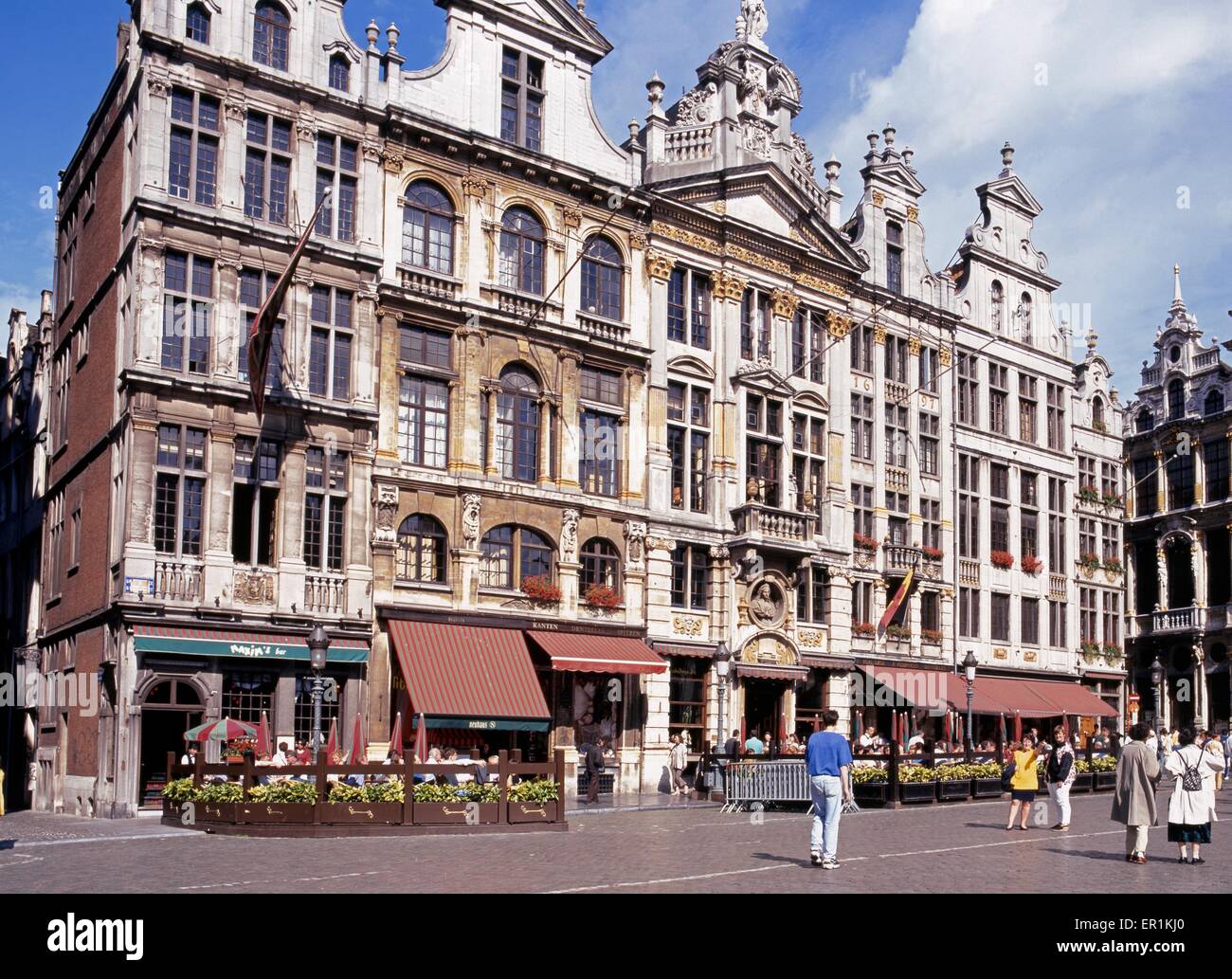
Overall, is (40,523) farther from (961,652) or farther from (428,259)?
(961,652)

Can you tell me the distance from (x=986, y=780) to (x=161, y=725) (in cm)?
2007

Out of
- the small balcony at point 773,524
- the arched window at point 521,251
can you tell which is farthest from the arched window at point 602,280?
the small balcony at point 773,524

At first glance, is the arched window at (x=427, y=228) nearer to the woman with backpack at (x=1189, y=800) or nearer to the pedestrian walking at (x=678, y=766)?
the pedestrian walking at (x=678, y=766)

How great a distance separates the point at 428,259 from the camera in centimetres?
3716

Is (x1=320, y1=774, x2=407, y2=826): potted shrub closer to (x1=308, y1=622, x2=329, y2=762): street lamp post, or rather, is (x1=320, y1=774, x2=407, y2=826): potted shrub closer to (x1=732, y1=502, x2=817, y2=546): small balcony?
(x1=308, y1=622, x2=329, y2=762): street lamp post

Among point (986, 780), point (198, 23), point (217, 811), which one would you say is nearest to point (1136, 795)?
point (217, 811)

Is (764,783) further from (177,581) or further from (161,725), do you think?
(177,581)

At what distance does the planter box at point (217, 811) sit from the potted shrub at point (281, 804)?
18 cm

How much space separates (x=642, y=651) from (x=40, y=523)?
18.2 meters

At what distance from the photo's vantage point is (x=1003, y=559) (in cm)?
5309

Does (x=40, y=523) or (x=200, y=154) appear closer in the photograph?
(x=200, y=154)

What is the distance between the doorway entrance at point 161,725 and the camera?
102 ft
